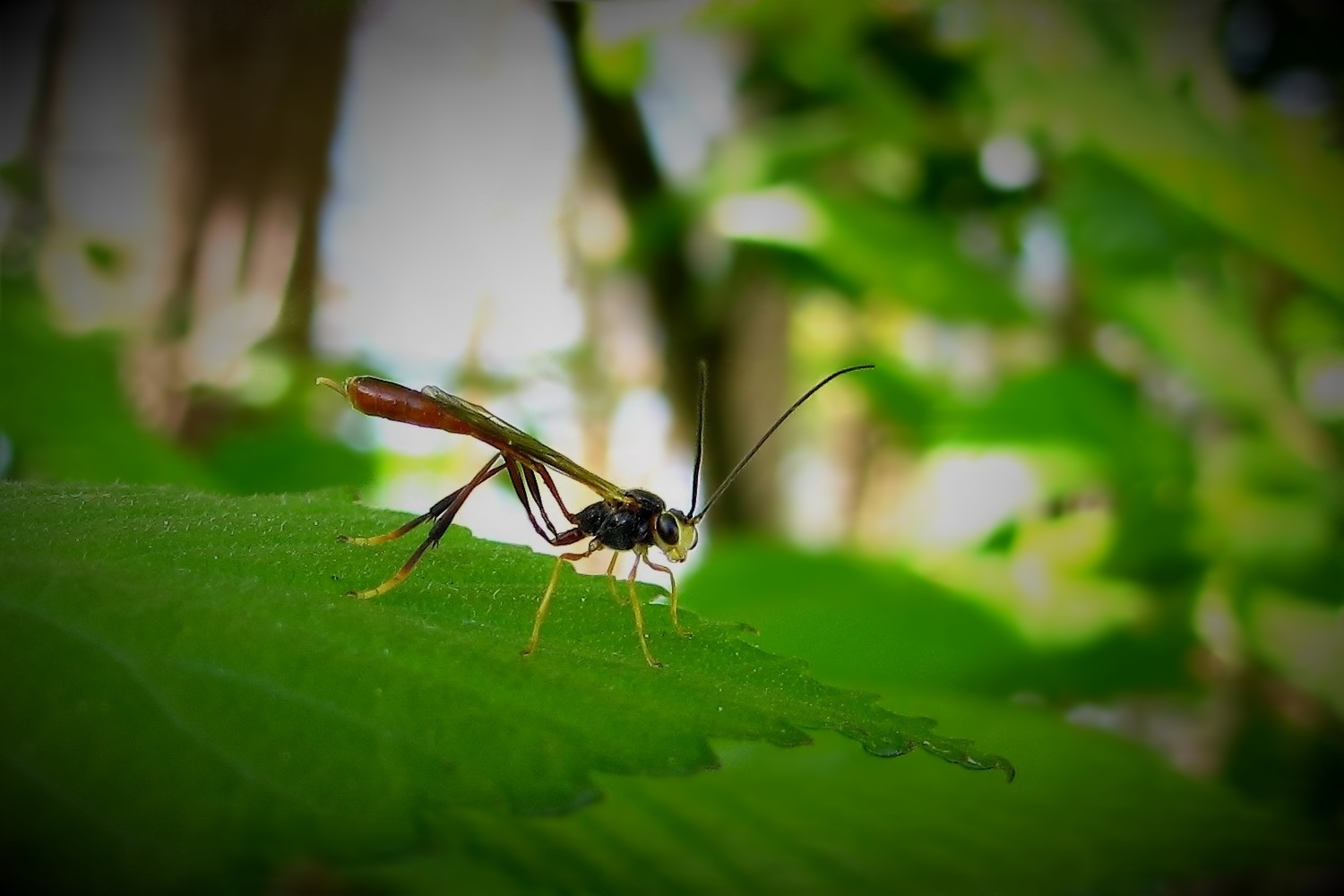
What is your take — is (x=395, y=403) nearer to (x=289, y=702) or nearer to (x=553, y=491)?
(x=553, y=491)

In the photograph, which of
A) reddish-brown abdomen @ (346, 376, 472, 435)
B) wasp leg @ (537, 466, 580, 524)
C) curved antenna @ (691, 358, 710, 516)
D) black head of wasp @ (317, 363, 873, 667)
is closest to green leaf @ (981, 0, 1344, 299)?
black head of wasp @ (317, 363, 873, 667)

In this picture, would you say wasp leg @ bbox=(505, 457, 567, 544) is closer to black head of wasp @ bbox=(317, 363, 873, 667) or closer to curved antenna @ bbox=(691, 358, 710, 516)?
black head of wasp @ bbox=(317, 363, 873, 667)

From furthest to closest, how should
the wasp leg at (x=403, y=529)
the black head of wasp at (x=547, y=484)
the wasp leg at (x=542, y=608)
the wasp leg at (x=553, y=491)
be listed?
the wasp leg at (x=553, y=491) < the black head of wasp at (x=547, y=484) < the wasp leg at (x=403, y=529) < the wasp leg at (x=542, y=608)

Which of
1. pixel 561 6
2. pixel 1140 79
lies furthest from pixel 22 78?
pixel 1140 79

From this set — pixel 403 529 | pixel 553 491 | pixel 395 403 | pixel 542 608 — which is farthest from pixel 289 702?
pixel 553 491

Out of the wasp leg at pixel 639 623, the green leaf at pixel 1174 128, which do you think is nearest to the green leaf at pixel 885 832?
the wasp leg at pixel 639 623

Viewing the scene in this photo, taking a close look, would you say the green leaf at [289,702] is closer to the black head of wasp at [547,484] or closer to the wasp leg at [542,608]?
the wasp leg at [542,608]

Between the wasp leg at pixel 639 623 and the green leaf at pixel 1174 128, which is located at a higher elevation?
the green leaf at pixel 1174 128

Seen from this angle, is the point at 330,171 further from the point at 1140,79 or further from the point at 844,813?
the point at 844,813
